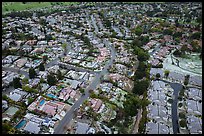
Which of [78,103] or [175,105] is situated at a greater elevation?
[78,103]

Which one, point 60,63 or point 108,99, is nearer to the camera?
point 108,99

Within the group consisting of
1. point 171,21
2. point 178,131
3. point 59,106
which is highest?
point 171,21

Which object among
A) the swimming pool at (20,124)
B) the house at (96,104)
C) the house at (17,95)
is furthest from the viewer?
the house at (17,95)

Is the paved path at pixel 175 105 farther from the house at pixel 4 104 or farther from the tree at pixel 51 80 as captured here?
the house at pixel 4 104

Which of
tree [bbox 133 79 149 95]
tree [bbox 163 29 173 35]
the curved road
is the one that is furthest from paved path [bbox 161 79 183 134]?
tree [bbox 163 29 173 35]

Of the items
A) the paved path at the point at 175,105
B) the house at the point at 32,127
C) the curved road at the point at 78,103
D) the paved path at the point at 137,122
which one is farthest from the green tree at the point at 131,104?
the house at the point at 32,127

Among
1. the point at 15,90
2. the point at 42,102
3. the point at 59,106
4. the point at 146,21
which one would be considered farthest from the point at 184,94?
the point at 146,21

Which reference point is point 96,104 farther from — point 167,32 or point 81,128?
point 167,32

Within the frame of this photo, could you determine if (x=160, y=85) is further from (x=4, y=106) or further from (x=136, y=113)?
(x=4, y=106)

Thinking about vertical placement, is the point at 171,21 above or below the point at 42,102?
above

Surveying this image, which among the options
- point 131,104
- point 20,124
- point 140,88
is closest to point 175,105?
point 140,88

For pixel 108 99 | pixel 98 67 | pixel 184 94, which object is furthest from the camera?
pixel 98 67
